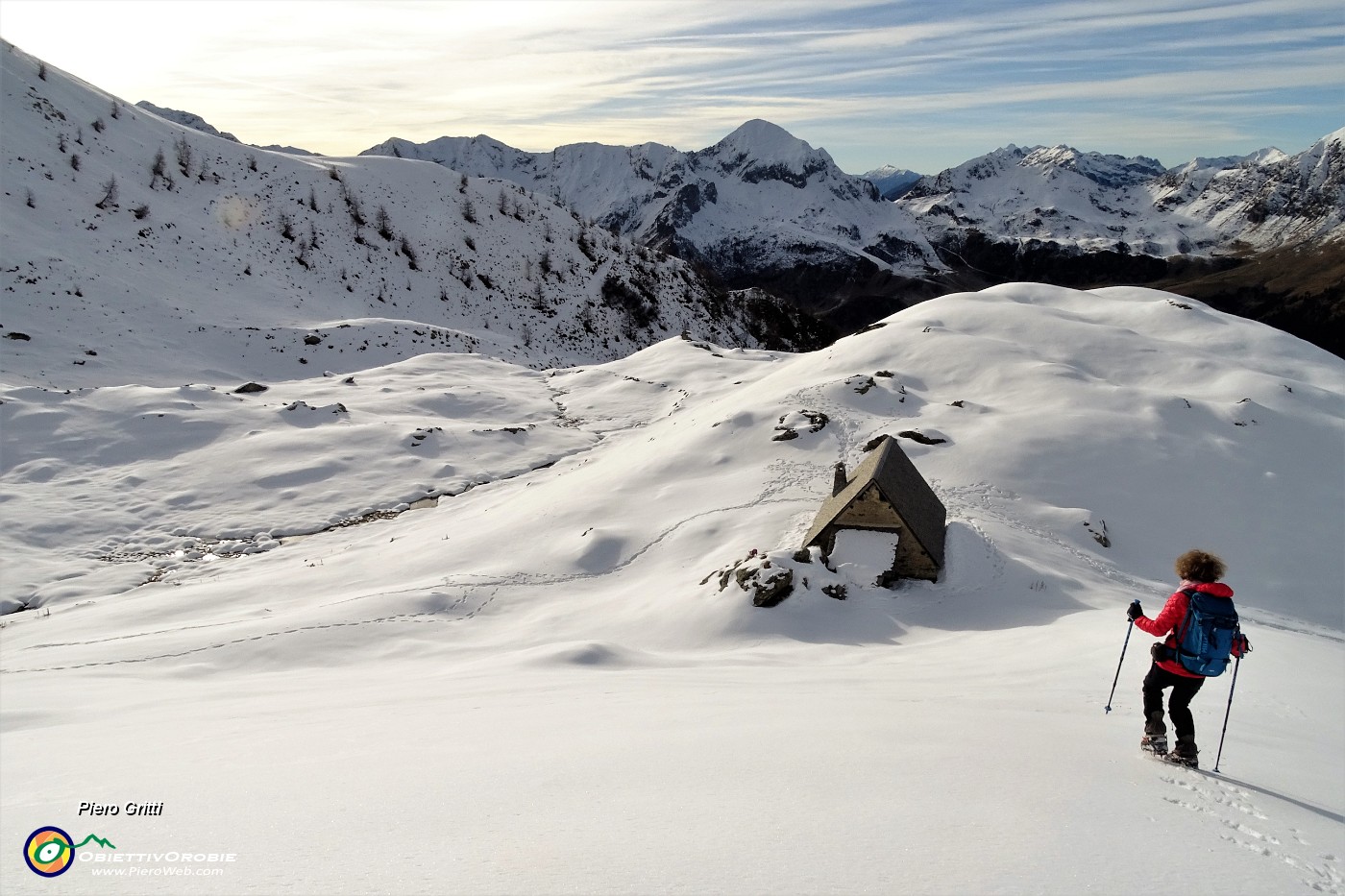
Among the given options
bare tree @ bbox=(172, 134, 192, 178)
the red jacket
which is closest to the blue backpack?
the red jacket

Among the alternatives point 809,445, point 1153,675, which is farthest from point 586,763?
point 809,445

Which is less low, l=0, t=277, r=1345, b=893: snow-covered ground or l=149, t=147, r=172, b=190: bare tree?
l=149, t=147, r=172, b=190: bare tree

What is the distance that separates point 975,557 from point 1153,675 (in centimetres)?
1124

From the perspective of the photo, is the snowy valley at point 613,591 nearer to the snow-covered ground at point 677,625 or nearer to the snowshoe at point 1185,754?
the snow-covered ground at point 677,625

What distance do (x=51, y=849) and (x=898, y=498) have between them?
16479mm

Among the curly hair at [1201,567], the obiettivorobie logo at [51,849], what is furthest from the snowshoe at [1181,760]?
the obiettivorobie logo at [51,849]

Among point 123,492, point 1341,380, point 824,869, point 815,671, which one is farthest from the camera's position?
point 1341,380

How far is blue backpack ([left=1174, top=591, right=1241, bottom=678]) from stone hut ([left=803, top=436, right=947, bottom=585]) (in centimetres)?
1059

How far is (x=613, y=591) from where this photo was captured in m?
19.3

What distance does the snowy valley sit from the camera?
4.83 meters

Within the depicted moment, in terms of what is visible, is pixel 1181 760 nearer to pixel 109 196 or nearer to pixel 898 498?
pixel 898 498

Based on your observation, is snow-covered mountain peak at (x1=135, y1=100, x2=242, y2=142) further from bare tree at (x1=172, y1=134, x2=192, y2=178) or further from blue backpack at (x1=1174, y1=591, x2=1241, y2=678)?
blue backpack at (x1=1174, y1=591, x2=1241, y2=678)

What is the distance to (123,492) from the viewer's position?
2611 cm

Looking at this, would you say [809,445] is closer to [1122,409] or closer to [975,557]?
[975,557]
